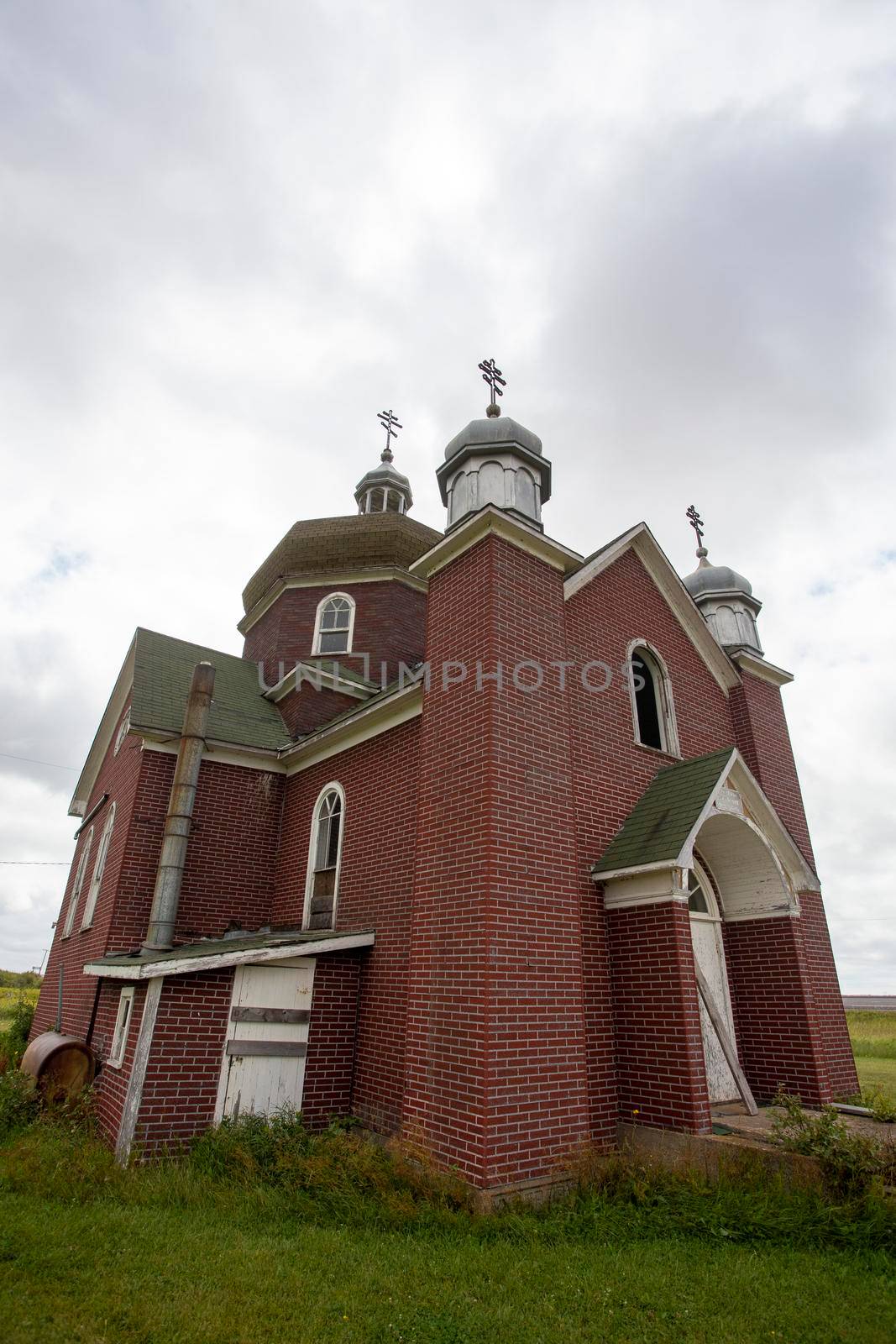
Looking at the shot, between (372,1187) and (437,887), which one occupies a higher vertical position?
(437,887)

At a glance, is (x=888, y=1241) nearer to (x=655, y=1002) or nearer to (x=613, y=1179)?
(x=613, y=1179)

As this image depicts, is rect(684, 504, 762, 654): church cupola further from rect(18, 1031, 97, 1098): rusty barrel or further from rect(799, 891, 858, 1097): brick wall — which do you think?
rect(18, 1031, 97, 1098): rusty barrel

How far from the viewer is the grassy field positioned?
14.5 m

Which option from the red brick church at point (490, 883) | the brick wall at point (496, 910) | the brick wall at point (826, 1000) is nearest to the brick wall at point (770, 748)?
the red brick church at point (490, 883)

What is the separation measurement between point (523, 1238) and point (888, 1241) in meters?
2.56

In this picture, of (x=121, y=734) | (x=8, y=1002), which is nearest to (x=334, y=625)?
(x=121, y=734)

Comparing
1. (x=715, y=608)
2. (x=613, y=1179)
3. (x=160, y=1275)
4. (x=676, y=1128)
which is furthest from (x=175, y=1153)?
(x=715, y=608)

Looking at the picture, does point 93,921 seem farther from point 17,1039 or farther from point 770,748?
point 770,748

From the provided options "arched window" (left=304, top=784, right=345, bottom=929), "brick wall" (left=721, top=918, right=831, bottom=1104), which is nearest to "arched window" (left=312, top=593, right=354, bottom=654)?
"arched window" (left=304, top=784, right=345, bottom=929)

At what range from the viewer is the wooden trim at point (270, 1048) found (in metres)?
8.18

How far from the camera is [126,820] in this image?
37.2 ft

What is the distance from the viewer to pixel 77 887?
48.5 feet

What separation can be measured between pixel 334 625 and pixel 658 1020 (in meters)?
10.6

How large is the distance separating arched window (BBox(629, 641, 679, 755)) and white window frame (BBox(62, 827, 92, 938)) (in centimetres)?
1100
